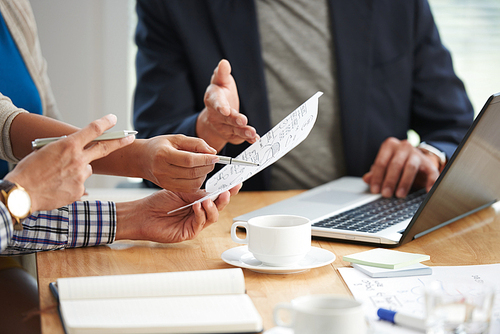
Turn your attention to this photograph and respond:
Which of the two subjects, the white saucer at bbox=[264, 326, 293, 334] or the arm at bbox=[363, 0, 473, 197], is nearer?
the white saucer at bbox=[264, 326, 293, 334]

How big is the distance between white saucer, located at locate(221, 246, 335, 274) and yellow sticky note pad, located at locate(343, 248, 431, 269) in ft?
0.12

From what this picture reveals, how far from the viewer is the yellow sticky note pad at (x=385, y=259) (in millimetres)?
653

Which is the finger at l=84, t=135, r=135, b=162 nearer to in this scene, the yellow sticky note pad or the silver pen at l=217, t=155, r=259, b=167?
the silver pen at l=217, t=155, r=259, b=167

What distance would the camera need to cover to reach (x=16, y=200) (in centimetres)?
57

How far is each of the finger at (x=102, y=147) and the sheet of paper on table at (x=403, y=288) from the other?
1.13 feet

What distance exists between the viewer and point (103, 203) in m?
0.83

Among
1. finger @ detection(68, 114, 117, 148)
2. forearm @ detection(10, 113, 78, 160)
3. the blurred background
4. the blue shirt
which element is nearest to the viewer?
finger @ detection(68, 114, 117, 148)

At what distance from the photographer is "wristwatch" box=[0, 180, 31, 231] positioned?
56 cm

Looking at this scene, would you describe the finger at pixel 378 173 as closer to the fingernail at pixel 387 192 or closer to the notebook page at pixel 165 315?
the fingernail at pixel 387 192

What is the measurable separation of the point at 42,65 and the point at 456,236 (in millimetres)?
1074

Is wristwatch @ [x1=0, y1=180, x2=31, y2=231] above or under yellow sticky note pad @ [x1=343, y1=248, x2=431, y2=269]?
above

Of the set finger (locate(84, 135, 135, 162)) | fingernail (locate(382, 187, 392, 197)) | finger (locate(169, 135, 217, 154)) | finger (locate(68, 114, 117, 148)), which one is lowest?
fingernail (locate(382, 187, 392, 197))

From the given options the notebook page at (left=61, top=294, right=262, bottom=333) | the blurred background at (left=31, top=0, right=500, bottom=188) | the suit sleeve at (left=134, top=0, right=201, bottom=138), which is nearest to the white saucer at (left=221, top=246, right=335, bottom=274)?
the notebook page at (left=61, top=294, right=262, bottom=333)

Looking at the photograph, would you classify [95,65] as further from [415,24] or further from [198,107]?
[415,24]
